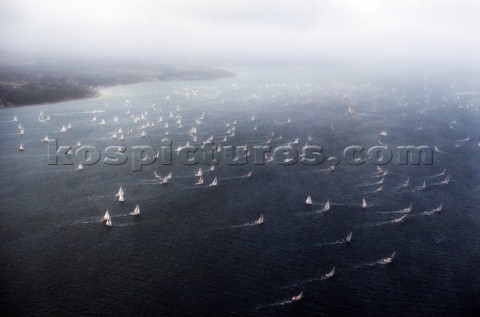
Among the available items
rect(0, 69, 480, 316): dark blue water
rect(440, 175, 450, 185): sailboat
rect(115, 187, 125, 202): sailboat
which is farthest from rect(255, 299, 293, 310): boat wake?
rect(440, 175, 450, 185): sailboat

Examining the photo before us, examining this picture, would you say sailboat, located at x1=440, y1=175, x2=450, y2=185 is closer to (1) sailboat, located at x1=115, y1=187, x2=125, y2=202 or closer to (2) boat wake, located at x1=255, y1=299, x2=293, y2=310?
(2) boat wake, located at x1=255, y1=299, x2=293, y2=310

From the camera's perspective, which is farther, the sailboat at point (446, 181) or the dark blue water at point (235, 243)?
the sailboat at point (446, 181)

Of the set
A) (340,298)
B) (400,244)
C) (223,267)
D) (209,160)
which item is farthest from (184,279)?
(209,160)

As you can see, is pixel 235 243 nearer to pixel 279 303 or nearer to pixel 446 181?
pixel 279 303

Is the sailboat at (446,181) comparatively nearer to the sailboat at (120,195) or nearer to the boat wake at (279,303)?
the boat wake at (279,303)

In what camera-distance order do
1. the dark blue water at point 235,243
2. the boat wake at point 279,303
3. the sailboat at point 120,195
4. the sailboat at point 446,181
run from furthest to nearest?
the sailboat at point 446,181 → the sailboat at point 120,195 → the dark blue water at point 235,243 → the boat wake at point 279,303

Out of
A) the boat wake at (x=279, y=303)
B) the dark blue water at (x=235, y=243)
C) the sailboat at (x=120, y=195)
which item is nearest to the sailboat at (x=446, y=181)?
the dark blue water at (x=235, y=243)

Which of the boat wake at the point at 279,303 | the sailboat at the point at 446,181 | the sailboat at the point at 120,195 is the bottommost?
the boat wake at the point at 279,303

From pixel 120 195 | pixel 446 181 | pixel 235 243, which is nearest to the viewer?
pixel 235 243

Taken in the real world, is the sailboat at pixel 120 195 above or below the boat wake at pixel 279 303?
above

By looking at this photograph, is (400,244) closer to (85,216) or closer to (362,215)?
(362,215)

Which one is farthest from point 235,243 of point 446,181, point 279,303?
point 446,181
